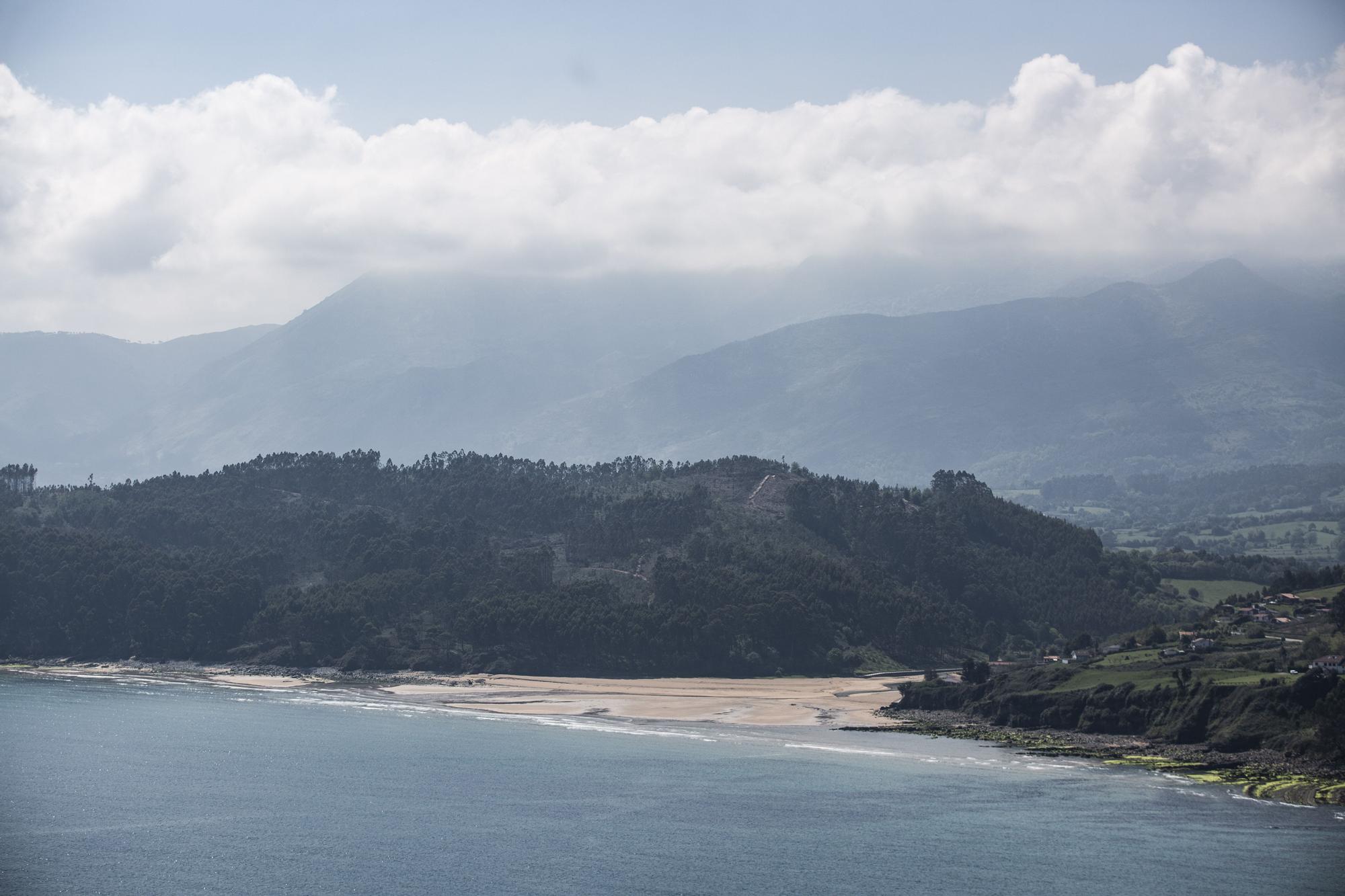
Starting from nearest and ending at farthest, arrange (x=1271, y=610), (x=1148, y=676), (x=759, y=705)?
1. (x=1148, y=676)
2. (x=759, y=705)
3. (x=1271, y=610)

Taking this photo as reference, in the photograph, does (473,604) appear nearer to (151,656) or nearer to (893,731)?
(151,656)

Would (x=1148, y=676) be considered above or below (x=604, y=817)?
above

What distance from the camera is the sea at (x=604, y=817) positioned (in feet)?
214

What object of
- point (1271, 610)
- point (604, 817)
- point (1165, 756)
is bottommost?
point (604, 817)

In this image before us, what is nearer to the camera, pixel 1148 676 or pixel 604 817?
pixel 604 817

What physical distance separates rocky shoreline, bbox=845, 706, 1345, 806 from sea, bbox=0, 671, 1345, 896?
263 centimetres

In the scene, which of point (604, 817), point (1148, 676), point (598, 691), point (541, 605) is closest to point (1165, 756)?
point (1148, 676)

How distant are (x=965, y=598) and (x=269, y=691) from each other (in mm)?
92197

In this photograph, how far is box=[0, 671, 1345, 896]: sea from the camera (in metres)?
65.2

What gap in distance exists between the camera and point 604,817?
260 feet

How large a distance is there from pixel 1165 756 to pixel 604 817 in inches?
1707

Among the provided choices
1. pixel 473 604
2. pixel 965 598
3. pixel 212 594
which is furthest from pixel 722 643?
pixel 212 594

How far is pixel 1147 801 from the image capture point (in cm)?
8294

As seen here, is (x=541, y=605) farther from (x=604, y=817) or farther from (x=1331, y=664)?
(x=1331, y=664)
